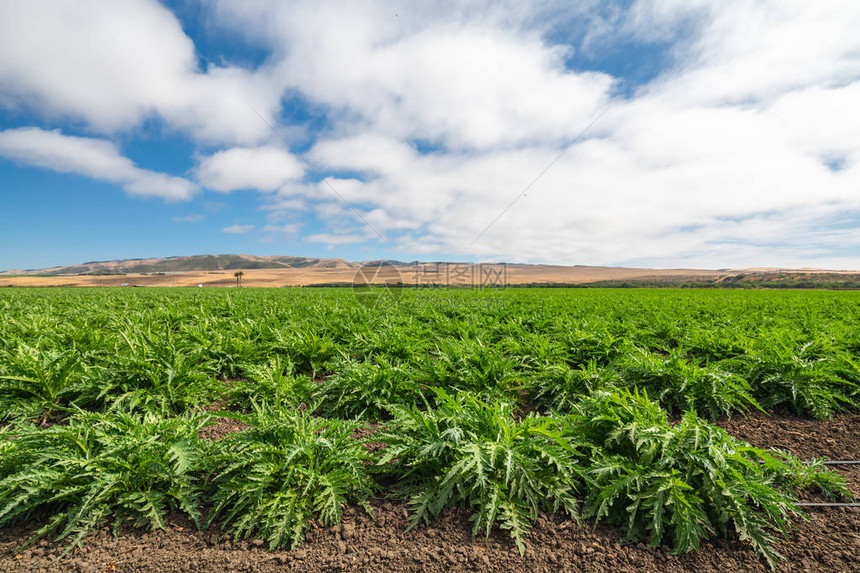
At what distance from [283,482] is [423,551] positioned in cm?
113

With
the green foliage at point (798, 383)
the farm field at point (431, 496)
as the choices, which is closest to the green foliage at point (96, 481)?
the farm field at point (431, 496)

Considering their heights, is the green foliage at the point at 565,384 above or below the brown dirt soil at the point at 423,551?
above

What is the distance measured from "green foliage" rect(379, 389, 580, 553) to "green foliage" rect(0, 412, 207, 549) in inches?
60.1

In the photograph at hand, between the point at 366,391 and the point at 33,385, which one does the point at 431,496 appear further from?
the point at 33,385

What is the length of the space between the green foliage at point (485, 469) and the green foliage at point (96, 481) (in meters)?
1.53

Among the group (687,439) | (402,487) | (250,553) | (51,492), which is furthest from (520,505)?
(51,492)

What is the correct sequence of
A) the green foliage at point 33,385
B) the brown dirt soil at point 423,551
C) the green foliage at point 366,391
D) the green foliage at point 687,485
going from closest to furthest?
1. the brown dirt soil at point 423,551
2. the green foliage at point 687,485
3. the green foliage at point 33,385
4. the green foliage at point 366,391

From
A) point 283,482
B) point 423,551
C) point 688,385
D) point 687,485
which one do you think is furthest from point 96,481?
point 688,385

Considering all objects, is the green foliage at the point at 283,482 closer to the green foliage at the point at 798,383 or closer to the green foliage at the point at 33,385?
the green foliage at the point at 33,385

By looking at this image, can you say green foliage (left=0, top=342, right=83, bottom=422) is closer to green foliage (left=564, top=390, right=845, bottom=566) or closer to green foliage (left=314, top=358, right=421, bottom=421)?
green foliage (left=314, top=358, right=421, bottom=421)

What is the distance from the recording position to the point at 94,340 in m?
6.01

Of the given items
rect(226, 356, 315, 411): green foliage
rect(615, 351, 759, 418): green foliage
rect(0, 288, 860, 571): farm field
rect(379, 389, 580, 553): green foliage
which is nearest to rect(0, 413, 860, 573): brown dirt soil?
rect(0, 288, 860, 571): farm field

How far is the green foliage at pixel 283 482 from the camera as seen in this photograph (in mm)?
2346

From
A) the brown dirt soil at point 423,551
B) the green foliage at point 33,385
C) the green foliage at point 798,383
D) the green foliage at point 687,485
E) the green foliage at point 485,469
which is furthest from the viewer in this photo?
the green foliage at point 798,383
